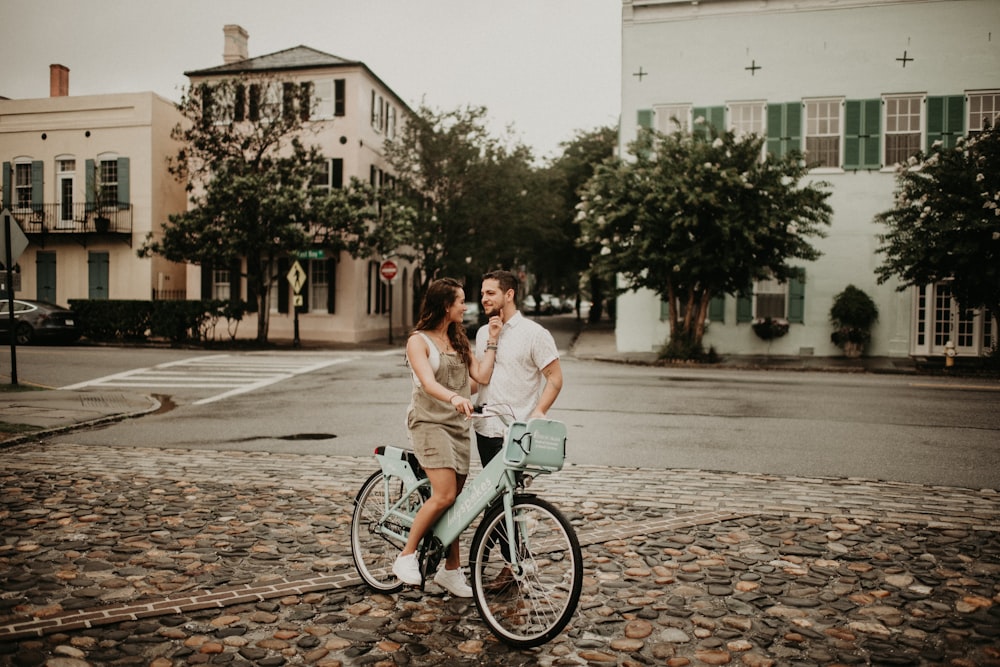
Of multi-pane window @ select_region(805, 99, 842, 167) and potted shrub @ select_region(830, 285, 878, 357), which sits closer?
potted shrub @ select_region(830, 285, 878, 357)

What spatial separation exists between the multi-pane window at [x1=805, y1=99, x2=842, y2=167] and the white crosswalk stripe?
610 inches

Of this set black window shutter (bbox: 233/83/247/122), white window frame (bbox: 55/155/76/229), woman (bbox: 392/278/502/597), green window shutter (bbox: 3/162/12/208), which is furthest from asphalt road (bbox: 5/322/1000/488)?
green window shutter (bbox: 3/162/12/208)

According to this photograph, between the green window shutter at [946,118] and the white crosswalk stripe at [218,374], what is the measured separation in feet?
60.4

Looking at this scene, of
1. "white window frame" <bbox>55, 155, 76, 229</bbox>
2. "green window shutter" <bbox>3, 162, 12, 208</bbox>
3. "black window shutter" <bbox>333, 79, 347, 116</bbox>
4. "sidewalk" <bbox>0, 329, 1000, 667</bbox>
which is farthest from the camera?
"green window shutter" <bbox>3, 162, 12, 208</bbox>

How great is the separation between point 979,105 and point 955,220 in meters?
7.29

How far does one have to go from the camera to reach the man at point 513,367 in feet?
15.3

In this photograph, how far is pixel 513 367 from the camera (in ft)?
15.4

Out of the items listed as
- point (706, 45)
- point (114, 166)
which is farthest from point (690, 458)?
point (114, 166)

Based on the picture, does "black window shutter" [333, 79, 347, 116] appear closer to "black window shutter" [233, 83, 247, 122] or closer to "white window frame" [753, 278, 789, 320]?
"black window shutter" [233, 83, 247, 122]

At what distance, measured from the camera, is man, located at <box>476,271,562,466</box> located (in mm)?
4672

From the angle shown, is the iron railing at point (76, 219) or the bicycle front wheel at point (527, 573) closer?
the bicycle front wheel at point (527, 573)

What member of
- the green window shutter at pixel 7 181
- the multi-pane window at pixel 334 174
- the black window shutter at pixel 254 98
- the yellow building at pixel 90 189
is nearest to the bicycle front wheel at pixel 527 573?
the black window shutter at pixel 254 98

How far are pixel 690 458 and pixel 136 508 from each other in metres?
5.55

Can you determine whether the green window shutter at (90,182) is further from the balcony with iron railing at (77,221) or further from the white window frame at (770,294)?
the white window frame at (770,294)
